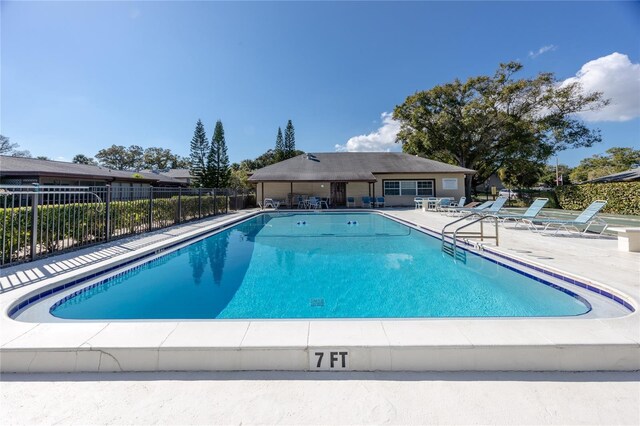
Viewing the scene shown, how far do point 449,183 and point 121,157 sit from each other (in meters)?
66.3

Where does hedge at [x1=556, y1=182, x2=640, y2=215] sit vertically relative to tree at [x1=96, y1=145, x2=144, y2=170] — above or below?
below

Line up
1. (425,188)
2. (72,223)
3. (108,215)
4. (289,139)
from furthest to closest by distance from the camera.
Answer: (289,139), (425,188), (108,215), (72,223)

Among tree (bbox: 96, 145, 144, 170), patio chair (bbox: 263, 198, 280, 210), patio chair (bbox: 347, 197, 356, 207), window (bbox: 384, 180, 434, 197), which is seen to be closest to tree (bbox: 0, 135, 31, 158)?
tree (bbox: 96, 145, 144, 170)

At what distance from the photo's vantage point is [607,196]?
15.9m

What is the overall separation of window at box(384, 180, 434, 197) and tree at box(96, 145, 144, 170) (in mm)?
58123

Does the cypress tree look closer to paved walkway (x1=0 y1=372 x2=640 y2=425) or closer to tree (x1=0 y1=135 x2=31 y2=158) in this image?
tree (x1=0 y1=135 x2=31 y2=158)

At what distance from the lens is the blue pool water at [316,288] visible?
3.82 m

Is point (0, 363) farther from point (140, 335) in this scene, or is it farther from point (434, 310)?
point (434, 310)

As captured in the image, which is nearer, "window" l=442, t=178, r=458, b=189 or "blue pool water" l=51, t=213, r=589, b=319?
"blue pool water" l=51, t=213, r=589, b=319

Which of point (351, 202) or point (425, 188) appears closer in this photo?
point (351, 202)

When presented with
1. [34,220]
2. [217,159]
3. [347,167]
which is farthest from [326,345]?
[217,159]

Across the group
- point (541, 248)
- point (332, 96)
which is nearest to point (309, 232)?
point (541, 248)

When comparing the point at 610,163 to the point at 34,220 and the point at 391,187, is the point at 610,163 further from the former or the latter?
the point at 34,220

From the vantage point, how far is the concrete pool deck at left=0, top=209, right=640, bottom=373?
226cm
